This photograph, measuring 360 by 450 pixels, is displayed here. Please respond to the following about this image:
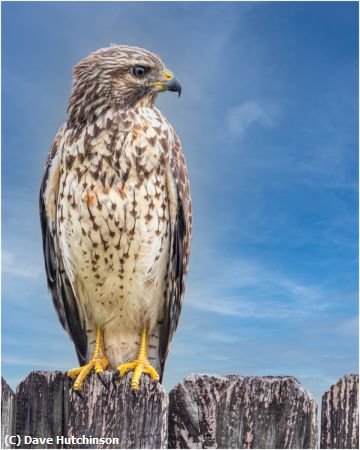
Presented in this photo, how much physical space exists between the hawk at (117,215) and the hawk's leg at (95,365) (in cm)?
2

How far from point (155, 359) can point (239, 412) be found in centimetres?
173

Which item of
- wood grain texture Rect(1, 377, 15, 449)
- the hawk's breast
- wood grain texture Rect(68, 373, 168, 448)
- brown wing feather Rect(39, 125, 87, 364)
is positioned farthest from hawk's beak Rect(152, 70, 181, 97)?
wood grain texture Rect(1, 377, 15, 449)

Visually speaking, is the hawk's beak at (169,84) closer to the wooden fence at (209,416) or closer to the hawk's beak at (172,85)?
the hawk's beak at (172,85)

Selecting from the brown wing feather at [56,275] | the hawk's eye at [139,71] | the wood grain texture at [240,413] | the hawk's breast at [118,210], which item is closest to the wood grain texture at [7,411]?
the wood grain texture at [240,413]

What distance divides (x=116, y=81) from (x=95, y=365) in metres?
2.18

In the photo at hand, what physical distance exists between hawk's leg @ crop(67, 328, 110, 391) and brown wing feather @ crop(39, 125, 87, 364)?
23 cm

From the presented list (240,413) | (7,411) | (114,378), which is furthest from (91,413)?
(240,413)

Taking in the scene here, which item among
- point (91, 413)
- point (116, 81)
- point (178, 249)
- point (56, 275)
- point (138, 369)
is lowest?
point (91, 413)

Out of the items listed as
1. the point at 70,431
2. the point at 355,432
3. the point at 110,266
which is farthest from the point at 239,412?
the point at 110,266

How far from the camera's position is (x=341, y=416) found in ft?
10.7

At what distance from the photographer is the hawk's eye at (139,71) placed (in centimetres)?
475

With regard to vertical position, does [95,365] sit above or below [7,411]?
above

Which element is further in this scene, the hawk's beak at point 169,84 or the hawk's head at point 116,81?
the hawk's beak at point 169,84

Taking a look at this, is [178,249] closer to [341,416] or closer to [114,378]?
[114,378]
